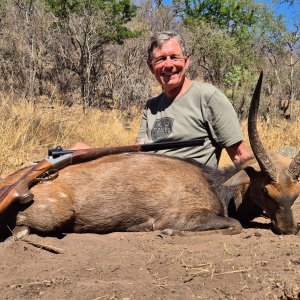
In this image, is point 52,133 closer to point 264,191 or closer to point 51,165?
point 51,165

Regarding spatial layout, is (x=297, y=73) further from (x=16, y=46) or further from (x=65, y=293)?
(x=65, y=293)

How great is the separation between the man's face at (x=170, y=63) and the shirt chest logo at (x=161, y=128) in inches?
14.4

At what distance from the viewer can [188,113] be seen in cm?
509

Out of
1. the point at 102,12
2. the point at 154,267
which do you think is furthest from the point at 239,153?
the point at 102,12

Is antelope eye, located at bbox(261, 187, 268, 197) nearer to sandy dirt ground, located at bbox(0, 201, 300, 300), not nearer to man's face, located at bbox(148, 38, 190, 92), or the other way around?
sandy dirt ground, located at bbox(0, 201, 300, 300)

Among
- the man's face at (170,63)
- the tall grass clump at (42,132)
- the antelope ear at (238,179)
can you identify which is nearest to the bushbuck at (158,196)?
the antelope ear at (238,179)

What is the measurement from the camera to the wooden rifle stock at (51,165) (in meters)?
4.05

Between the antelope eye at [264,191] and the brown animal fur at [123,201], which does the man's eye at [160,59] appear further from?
the antelope eye at [264,191]

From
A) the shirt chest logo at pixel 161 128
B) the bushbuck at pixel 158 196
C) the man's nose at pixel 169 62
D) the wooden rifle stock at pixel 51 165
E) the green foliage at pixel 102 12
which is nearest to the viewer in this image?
the wooden rifle stock at pixel 51 165

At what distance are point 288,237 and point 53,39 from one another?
17.2m

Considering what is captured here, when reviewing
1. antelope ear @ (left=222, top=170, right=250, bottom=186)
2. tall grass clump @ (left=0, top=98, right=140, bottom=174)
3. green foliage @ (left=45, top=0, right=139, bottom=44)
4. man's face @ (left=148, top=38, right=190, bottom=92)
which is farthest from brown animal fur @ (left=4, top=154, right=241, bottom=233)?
green foliage @ (left=45, top=0, right=139, bottom=44)

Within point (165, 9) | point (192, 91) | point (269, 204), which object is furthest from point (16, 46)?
point (269, 204)

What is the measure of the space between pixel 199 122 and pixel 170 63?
72 centimetres

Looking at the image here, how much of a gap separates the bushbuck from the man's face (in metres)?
0.90
